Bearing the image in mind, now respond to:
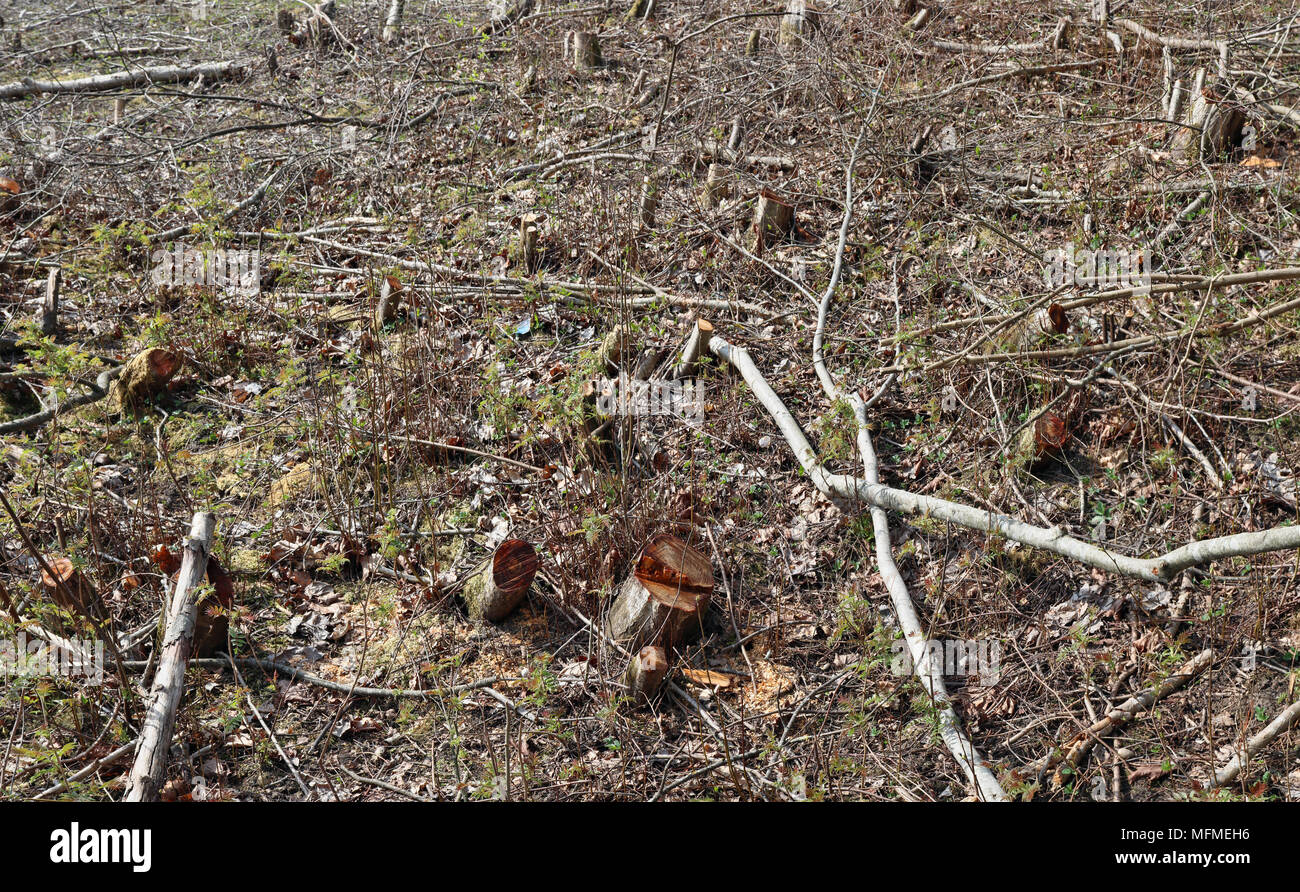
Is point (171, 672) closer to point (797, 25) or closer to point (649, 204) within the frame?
point (649, 204)

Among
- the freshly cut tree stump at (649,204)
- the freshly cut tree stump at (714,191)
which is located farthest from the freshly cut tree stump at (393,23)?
the freshly cut tree stump at (714,191)

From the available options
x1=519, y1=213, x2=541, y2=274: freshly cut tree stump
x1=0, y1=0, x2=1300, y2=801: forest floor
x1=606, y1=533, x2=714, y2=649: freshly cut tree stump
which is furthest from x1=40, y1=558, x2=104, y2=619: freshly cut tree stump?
x1=519, y1=213, x2=541, y2=274: freshly cut tree stump

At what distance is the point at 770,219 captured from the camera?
5.84 metres

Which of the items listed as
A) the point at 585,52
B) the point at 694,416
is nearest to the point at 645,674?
the point at 694,416

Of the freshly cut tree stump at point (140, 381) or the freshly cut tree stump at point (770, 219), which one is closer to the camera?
the freshly cut tree stump at point (140, 381)

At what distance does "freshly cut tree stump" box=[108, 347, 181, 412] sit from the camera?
518 centimetres

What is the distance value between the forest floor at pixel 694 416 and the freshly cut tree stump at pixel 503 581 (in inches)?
3.3

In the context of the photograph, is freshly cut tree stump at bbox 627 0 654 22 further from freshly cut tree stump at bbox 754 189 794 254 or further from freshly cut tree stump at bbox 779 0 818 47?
freshly cut tree stump at bbox 754 189 794 254

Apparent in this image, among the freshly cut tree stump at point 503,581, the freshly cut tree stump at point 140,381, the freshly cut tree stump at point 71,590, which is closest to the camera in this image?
the freshly cut tree stump at point 71,590

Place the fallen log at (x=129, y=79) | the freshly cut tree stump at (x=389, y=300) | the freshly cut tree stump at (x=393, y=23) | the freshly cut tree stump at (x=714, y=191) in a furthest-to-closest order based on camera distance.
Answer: the freshly cut tree stump at (x=393, y=23)
the fallen log at (x=129, y=79)
the freshly cut tree stump at (x=714, y=191)
the freshly cut tree stump at (x=389, y=300)

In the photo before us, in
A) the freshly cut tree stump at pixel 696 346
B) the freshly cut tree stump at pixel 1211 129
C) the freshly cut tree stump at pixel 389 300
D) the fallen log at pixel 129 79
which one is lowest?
the freshly cut tree stump at pixel 696 346

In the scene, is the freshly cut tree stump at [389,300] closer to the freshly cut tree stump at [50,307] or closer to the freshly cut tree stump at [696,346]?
the freshly cut tree stump at [696,346]

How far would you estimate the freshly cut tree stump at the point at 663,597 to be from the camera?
3574 millimetres

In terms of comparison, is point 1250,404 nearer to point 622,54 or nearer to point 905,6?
point 905,6
